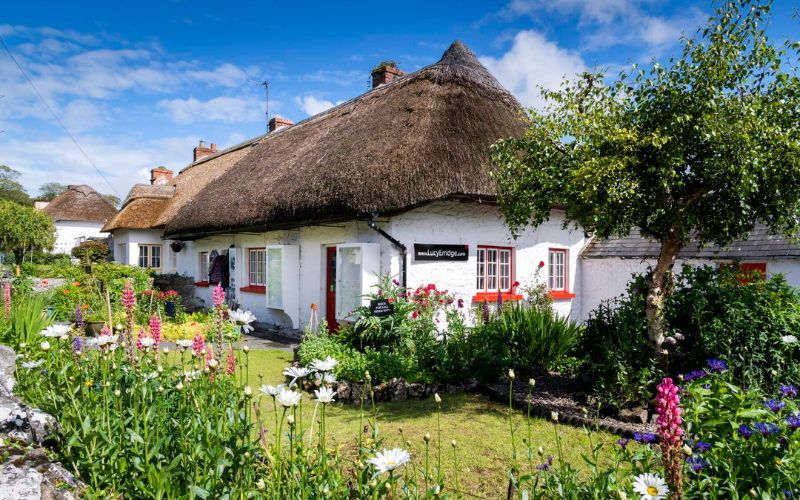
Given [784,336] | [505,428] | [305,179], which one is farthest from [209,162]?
[784,336]

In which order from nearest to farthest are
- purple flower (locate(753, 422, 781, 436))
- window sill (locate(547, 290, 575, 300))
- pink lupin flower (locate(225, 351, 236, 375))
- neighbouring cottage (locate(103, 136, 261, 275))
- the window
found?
purple flower (locate(753, 422, 781, 436)) < pink lupin flower (locate(225, 351, 236, 375)) < window sill (locate(547, 290, 575, 300)) < the window < neighbouring cottage (locate(103, 136, 261, 275))

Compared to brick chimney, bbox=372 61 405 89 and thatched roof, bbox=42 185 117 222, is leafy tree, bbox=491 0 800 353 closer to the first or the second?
brick chimney, bbox=372 61 405 89

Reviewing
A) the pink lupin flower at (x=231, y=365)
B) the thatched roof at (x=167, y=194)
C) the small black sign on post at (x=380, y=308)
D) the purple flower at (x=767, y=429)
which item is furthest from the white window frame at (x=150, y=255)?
the purple flower at (x=767, y=429)

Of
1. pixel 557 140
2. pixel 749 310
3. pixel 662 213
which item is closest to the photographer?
pixel 749 310

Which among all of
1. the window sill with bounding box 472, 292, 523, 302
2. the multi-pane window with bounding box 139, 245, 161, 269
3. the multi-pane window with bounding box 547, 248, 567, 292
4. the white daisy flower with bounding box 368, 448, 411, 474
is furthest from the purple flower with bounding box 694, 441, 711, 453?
the multi-pane window with bounding box 139, 245, 161, 269

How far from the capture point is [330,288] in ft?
32.5

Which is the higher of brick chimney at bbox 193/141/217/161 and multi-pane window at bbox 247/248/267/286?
brick chimney at bbox 193/141/217/161

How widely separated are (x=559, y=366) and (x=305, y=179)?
581 centimetres

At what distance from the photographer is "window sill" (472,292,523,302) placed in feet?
30.5

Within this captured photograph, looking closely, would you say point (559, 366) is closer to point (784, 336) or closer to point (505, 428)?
point (505, 428)

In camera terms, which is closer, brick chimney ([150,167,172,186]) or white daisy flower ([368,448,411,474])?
white daisy flower ([368,448,411,474])

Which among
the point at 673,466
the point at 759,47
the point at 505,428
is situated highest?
the point at 759,47

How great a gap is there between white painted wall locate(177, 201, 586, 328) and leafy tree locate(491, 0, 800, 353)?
3410 millimetres

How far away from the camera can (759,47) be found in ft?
14.7
